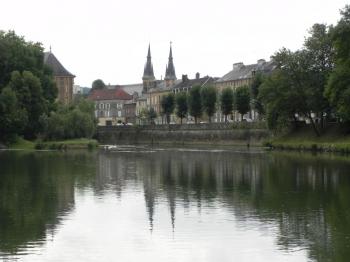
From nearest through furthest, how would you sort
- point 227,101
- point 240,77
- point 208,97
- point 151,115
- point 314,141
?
point 314,141
point 227,101
point 208,97
point 240,77
point 151,115

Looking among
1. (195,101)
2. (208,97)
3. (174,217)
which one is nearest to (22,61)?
(208,97)

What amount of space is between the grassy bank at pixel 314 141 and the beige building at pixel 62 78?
72.6 m

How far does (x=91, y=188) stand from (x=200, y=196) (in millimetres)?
7191

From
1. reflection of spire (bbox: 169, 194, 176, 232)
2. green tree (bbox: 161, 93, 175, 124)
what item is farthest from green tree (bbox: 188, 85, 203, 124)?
reflection of spire (bbox: 169, 194, 176, 232)

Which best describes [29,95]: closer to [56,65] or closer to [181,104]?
[181,104]

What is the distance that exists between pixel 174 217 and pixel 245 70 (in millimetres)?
134688

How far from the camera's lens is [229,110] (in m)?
134

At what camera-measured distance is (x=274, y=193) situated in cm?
3809

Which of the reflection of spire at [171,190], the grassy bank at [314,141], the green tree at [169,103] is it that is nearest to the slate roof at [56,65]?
the green tree at [169,103]

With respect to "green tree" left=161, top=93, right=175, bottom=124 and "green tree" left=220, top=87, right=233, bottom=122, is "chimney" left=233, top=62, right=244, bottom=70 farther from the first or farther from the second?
"green tree" left=220, top=87, right=233, bottom=122

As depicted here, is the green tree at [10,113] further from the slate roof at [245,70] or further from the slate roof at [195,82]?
the slate roof at [195,82]

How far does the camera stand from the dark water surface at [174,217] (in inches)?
883

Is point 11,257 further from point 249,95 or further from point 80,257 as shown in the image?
point 249,95

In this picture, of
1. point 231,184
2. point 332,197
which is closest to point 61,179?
point 231,184
